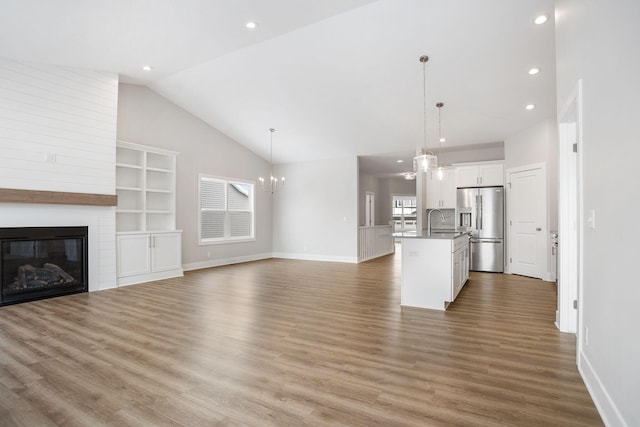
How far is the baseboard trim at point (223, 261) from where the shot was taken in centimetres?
732

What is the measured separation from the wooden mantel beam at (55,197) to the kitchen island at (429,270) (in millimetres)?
4645

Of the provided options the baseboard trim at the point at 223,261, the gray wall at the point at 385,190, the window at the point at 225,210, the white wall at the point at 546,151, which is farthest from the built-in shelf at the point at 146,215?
the white wall at the point at 546,151

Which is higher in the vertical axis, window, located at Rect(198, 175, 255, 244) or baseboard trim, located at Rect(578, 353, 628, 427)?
window, located at Rect(198, 175, 255, 244)

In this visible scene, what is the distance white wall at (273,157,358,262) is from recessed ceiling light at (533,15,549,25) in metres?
5.02

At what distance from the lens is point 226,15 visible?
4.00m

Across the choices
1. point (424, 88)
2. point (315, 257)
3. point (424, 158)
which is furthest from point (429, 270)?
point (315, 257)

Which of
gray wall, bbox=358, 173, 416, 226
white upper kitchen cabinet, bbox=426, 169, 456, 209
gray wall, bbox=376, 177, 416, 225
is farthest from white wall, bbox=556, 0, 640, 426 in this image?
gray wall, bbox=376, 177, 416, 225

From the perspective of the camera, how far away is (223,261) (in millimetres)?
8102

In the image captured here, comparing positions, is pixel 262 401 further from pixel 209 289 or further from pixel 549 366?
pixel 209 289

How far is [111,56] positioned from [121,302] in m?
3.57

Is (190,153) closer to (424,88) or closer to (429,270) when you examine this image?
(424,88)

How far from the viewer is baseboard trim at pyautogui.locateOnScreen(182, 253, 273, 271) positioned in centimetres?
732

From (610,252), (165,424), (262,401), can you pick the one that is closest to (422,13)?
(610,252)

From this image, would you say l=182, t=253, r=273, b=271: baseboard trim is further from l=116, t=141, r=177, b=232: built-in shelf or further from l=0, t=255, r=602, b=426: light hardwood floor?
l=0, t=255, r=602, b=426: light hardwood floor
